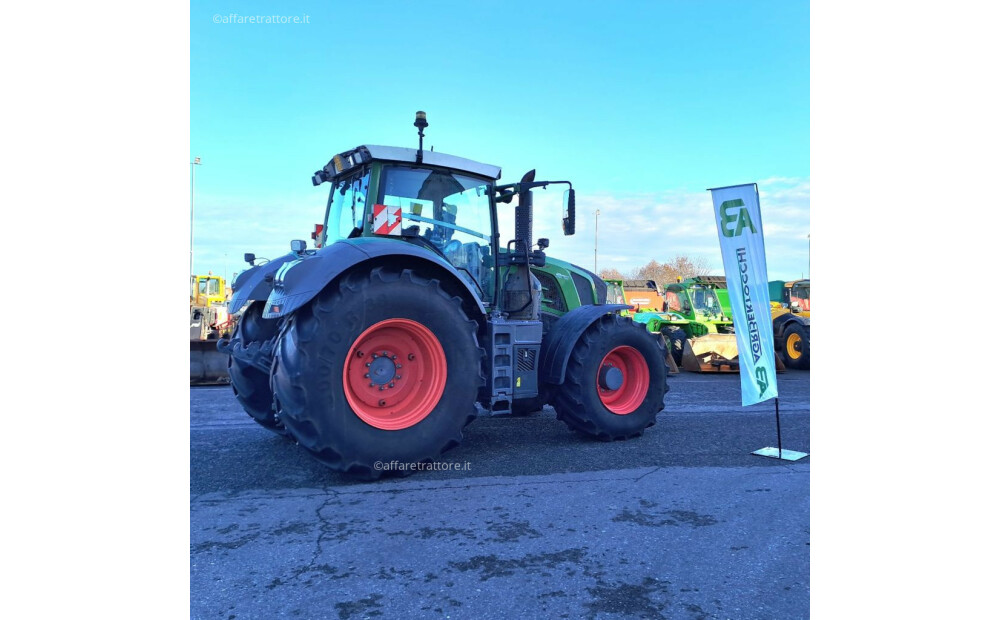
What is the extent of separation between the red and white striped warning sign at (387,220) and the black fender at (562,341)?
1.75 metres

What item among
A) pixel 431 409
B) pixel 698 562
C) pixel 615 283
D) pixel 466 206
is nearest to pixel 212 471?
pixel 431 409

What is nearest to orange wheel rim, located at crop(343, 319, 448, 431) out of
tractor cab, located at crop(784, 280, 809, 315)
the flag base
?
the flag base

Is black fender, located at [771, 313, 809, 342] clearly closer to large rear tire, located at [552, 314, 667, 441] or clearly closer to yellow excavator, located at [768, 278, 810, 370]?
yellow excavator, located at [768, 278, 810, 370]

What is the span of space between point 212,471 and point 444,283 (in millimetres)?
2207

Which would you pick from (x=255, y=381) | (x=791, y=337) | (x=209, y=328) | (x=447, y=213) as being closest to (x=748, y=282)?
(x=447, y=213)

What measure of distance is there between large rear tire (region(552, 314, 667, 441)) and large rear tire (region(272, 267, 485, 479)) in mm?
1198

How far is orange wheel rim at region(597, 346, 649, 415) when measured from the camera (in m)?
5.66

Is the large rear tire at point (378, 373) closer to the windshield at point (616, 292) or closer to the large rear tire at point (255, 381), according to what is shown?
the large rear tire at point (255, 381)

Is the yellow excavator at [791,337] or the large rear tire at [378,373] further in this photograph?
the yellow excavator at [791,337]

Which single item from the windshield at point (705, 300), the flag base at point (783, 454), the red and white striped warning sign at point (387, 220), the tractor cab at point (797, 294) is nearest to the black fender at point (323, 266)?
the red and white striped warning sign at point (387, 220)

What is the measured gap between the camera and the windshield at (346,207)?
16.3 ft

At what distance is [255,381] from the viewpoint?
17.3ft

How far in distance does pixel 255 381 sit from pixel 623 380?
337 cm

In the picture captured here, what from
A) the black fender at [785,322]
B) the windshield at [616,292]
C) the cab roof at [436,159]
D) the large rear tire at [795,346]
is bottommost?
the large rear tire at [795,346]
